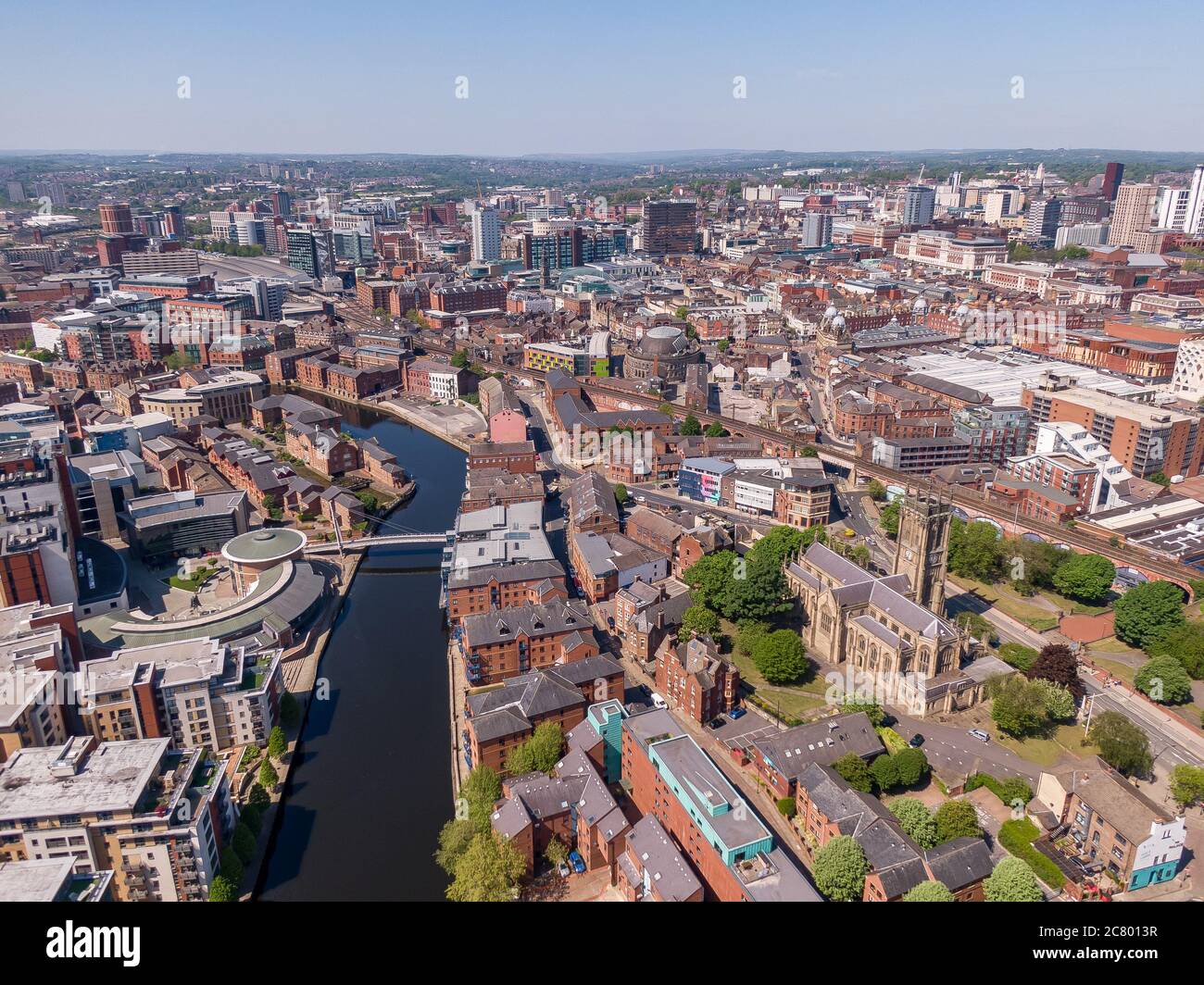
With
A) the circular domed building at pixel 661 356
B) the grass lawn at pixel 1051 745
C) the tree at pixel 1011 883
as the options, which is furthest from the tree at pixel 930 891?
the circular domed building at pixel 661 356

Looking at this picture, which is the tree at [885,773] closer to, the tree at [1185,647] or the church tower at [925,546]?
the church tower at [925,546]

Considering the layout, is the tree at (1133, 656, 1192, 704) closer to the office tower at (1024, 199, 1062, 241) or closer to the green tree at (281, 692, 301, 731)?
the green tree at (281, 692, 301, 731)

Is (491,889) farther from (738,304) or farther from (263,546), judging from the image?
(738,304)

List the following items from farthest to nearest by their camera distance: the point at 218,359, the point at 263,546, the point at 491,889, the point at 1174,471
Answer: the point at 218,359 < the point at 1174,471 < the point at 263,546 < the point at 491,889

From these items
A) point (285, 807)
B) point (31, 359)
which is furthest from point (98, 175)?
point (285, 807)

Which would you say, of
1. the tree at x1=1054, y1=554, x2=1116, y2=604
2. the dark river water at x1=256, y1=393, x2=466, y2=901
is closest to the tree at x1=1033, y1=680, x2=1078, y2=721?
the tree at x1=1054, y1=554, x2=1116, y2=604
